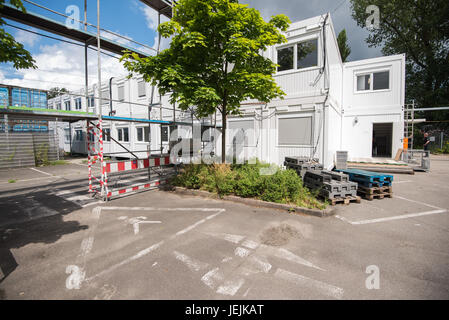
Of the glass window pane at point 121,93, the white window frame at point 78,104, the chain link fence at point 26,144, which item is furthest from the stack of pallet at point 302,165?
the white window frame at point 78,104

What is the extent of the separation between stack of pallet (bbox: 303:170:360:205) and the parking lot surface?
0.29m

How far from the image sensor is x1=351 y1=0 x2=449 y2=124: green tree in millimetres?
24812

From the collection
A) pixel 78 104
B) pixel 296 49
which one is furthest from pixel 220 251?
pixel 78 104

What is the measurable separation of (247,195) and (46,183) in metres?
9.81

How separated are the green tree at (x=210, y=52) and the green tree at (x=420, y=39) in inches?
1141

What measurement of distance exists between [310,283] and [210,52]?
22.9ft

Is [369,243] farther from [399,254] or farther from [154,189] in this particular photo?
[154,189]

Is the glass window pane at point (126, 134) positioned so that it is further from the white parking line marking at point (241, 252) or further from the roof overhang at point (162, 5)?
the white parking line marking at point (241, 252)

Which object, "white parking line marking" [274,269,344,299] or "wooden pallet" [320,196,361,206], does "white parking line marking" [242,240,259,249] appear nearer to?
"white parking line marking" [274,269,344,299]

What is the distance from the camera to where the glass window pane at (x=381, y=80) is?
1487cm

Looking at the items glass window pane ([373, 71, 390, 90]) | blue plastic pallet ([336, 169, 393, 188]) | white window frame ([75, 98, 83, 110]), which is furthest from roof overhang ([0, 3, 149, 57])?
glass window pane ([373, 71, 390, 90])

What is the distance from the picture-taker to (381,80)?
15141 millimetres

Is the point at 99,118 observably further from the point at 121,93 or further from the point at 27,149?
the point at 121,93
